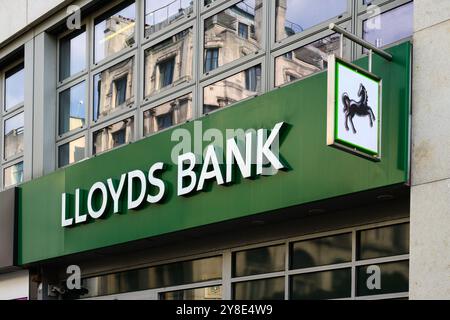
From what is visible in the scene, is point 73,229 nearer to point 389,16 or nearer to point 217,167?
point 217,167

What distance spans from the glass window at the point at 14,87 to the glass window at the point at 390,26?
8844 mm

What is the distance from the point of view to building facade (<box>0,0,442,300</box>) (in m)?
9.23

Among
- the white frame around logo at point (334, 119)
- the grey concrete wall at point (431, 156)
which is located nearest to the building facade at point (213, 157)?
the grey concrete wall at point (431, 156)

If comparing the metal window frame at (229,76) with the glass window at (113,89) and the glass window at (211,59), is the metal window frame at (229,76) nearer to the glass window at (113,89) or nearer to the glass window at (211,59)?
the glass window at (211,59)

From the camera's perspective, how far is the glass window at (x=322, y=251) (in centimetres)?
1067

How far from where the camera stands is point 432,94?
354 inches

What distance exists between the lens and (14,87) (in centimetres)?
1750

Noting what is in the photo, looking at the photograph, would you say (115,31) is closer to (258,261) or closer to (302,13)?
(302,13)

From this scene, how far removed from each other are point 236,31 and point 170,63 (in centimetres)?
166


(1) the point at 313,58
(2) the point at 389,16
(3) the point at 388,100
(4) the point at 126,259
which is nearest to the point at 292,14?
(1) the point at 313,58

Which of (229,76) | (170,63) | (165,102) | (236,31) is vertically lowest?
(165,102)

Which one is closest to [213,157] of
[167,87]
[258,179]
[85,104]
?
[258,179]
